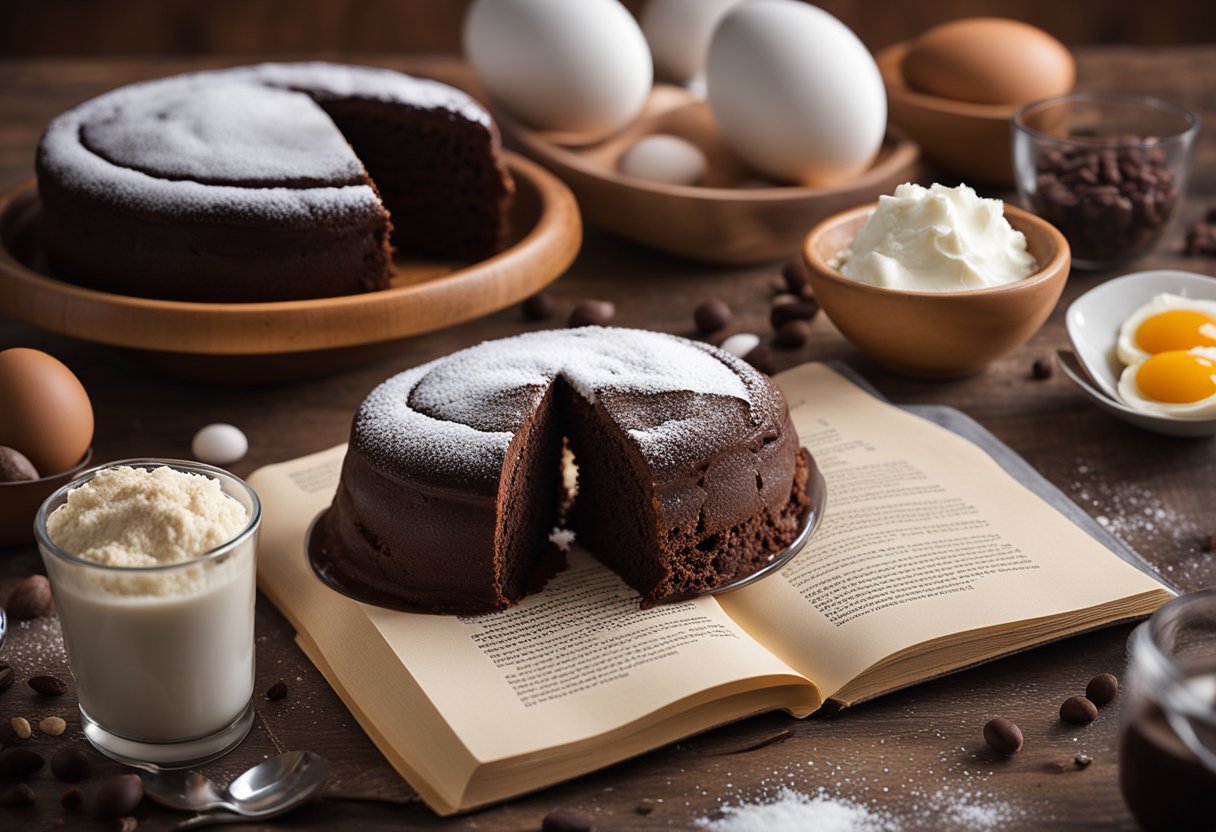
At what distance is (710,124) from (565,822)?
222 centimetres

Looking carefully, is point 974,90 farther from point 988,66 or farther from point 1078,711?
point 1078,711

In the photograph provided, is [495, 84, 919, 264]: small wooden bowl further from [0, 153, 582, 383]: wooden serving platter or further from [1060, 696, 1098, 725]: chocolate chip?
[1060, 696, 1098, 725]: chocolate chip

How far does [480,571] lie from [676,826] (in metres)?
0.51

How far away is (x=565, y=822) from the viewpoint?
1535mm

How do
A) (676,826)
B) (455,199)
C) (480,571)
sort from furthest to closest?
(455,199) → (480,571) → (676,826)

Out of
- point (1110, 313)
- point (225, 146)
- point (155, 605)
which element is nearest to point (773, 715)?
point (155, 605)

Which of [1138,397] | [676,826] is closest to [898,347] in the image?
[1138,397]

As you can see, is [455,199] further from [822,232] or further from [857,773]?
[857,773]

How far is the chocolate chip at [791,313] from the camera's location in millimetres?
2838

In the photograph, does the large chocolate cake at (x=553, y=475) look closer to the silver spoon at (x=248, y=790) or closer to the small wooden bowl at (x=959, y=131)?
the silver spoon at (x=248, y=790)

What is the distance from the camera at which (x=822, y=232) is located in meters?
2.62

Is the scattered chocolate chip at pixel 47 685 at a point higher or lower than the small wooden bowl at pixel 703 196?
lower

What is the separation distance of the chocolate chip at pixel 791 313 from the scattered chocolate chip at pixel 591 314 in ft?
1.19

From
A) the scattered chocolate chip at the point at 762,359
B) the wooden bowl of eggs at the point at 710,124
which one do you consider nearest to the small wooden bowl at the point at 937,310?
the scattered chocolate chip at the point at 762,359
